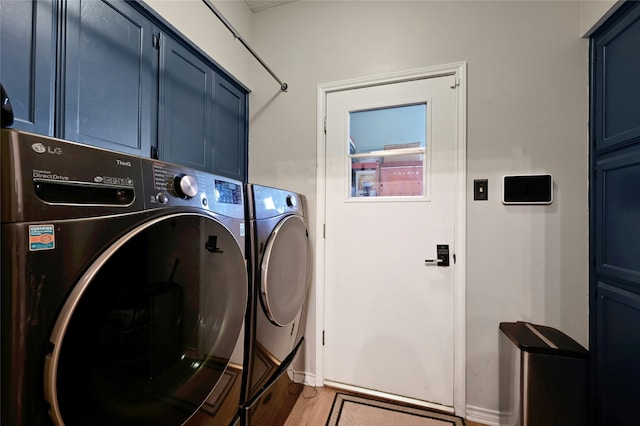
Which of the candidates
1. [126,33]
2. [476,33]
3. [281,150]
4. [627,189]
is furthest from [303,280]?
[476,33]

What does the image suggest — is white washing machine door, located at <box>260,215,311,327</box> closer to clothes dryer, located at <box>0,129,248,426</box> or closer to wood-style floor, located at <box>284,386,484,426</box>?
clothes dryer, located at <box>0,129,248,426</box>

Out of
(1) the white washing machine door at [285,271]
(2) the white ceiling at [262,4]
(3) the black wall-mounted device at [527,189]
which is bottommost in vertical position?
(1) the white washing machine door at [285,271]

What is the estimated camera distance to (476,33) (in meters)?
1.65

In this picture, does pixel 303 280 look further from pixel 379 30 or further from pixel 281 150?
pixel 379 30

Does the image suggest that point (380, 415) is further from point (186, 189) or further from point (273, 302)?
point (186, 189)

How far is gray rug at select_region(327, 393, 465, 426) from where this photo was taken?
157 cm

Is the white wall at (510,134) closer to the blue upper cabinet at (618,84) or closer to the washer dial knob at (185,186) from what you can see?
the blue upper cabinet at (618,84)

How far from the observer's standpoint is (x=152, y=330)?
725 mm

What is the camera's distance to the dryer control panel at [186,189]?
2.40ft

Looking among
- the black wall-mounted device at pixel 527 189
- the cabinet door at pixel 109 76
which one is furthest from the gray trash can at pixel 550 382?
the cabinet door at pixel 109 76

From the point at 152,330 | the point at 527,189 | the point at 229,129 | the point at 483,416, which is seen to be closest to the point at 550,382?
the point at 483,416

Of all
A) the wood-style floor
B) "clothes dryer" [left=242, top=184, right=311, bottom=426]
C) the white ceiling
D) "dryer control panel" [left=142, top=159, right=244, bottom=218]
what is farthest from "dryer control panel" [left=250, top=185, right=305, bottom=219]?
the white ceiling

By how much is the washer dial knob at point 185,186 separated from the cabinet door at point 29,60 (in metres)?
0.61

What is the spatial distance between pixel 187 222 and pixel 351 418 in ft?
5.14
